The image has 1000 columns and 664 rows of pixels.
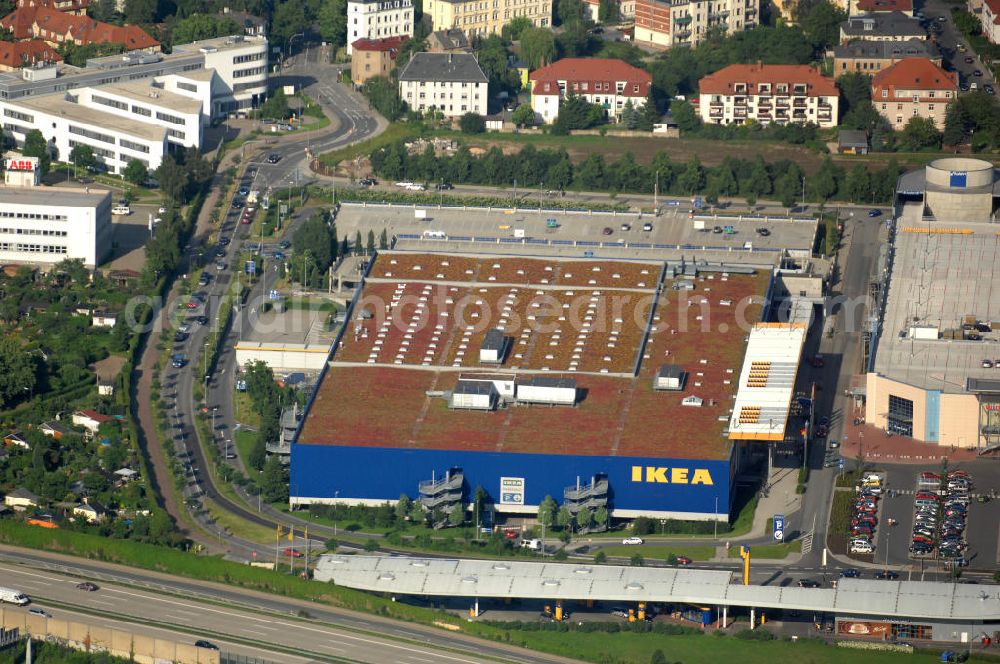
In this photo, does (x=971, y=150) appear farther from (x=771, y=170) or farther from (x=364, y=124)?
(x=364, y=124)

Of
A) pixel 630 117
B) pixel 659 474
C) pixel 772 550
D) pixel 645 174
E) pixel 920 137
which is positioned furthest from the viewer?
pixel 630 117

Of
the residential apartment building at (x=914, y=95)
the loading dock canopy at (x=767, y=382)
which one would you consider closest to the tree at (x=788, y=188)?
the residential apartment building at (x=914, y=95)

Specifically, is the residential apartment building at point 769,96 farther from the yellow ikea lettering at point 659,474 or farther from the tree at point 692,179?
the yellow ikea lettering at point 659,474

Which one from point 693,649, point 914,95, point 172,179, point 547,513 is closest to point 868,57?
point 914,95

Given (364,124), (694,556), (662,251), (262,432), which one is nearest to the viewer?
(694,556)

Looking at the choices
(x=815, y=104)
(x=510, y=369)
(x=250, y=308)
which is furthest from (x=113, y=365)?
(x=815, y=104)

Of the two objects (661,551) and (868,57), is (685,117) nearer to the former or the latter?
(868,57)

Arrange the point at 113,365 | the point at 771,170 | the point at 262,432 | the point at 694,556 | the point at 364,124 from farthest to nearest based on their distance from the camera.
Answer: the point at 364,124
the point at 771,170
the point at 113,365
the point at 262,432
the point at 694,556
